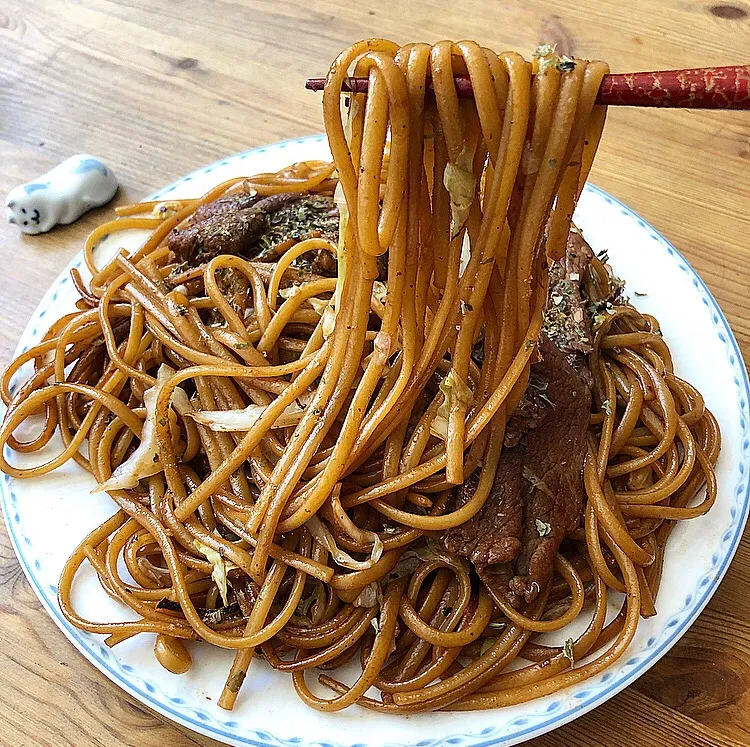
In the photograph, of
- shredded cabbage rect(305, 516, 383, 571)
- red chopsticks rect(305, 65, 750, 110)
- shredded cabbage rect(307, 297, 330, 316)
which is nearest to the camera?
red chopsticks rect(305, 65, 750, 110)

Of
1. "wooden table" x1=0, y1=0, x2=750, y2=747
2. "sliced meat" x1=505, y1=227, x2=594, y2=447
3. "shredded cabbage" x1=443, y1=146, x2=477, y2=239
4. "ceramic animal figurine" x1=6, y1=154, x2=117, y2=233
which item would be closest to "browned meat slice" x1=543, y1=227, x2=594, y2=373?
"sliced meat" x1=505, y1=227, x2=594, y2=447

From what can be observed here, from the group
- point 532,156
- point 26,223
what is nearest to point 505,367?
point 532,156

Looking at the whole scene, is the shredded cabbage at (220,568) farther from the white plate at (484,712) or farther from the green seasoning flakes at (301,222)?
the green seasoning flakes at (301,222)

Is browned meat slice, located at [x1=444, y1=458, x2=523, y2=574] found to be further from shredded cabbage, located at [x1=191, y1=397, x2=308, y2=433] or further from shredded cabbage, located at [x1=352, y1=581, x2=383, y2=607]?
shredded cabbage, located at [x1=191, y1=397, x2=308, y2=433]

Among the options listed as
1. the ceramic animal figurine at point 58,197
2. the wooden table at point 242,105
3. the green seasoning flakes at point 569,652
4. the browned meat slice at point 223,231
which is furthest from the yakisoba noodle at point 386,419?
the ceramic animal figurine at point 58,197

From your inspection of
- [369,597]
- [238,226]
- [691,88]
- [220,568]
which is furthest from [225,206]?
[691,88]

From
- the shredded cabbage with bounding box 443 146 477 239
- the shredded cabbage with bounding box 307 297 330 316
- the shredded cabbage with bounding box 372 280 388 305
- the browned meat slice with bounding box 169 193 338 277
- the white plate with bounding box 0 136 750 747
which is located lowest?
the white plate with bounding box 0 136 750 747

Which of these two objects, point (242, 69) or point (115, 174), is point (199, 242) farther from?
point (242, 69)
